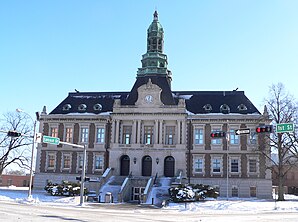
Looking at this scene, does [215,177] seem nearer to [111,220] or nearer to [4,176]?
[111,220]

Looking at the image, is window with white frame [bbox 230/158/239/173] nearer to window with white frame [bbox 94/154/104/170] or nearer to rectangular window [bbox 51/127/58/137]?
window with white frame [bbox 94/154/104/170]

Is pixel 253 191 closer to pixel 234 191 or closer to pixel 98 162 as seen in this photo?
pixel 234 191

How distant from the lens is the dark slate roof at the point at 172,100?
52625 mm

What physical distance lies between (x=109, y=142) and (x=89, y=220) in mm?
31997

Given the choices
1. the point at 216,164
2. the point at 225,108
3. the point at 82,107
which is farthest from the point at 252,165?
the point at 82,107

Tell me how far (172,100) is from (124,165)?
11140 mm

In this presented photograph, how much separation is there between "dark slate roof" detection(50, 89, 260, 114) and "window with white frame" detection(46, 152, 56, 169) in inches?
250

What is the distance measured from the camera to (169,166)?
5084 cm

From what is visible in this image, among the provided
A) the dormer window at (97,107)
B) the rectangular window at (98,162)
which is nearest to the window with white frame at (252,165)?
the rectangular window at (98,162)

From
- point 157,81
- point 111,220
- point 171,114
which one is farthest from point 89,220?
point 157,81

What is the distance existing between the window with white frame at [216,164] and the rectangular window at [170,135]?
239 inches

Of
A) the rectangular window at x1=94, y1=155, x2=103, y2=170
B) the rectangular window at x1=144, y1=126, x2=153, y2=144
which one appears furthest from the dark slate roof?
the rectangular window at x1=94, y1=155, x2=103, y2=170

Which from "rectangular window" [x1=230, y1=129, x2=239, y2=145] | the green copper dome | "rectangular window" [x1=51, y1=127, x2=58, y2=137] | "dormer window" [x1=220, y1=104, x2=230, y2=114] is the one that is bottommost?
"rectangular window" [x1=230, y1=129, x2=239, y2=145]

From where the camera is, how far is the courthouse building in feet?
163
